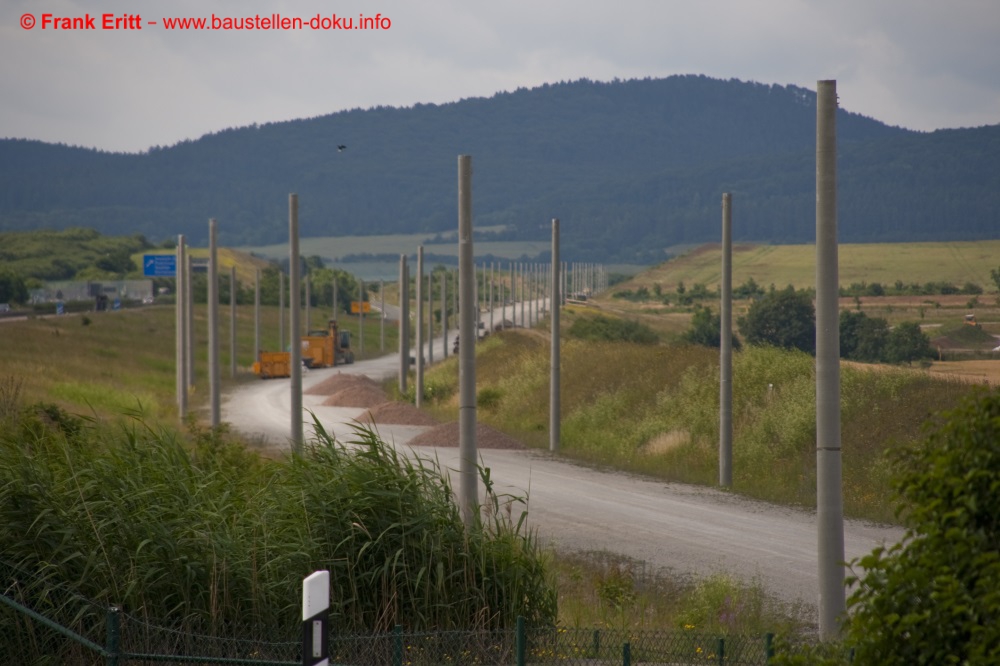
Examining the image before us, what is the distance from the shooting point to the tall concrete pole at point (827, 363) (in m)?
13.1

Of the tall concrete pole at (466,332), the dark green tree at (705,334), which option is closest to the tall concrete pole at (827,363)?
the tall concrete pole at (466,332)

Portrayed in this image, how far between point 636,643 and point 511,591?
4.75 ft

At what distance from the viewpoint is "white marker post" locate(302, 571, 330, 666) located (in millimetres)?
7637

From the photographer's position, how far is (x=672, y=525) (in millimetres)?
25578

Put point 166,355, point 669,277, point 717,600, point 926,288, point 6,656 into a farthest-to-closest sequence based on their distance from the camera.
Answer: point 669,277 < point 926,288 < point 166,355 < point 717,600 < point 6,656

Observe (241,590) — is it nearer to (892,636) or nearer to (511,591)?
(511,591)

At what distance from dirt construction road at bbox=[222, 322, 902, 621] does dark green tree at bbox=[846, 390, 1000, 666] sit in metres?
9.32

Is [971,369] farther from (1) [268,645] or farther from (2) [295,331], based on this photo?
(1) [268,645]

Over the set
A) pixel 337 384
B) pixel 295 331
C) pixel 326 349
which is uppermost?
pixel 295 331

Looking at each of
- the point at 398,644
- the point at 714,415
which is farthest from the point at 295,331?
the point at 398,644

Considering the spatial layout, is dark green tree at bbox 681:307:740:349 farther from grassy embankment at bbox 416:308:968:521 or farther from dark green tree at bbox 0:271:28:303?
dark green tree at bbox 0:271:28:303

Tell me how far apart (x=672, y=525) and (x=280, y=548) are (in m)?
14.0

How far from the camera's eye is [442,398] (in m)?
59.9

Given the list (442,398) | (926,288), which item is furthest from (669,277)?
(442,398)
